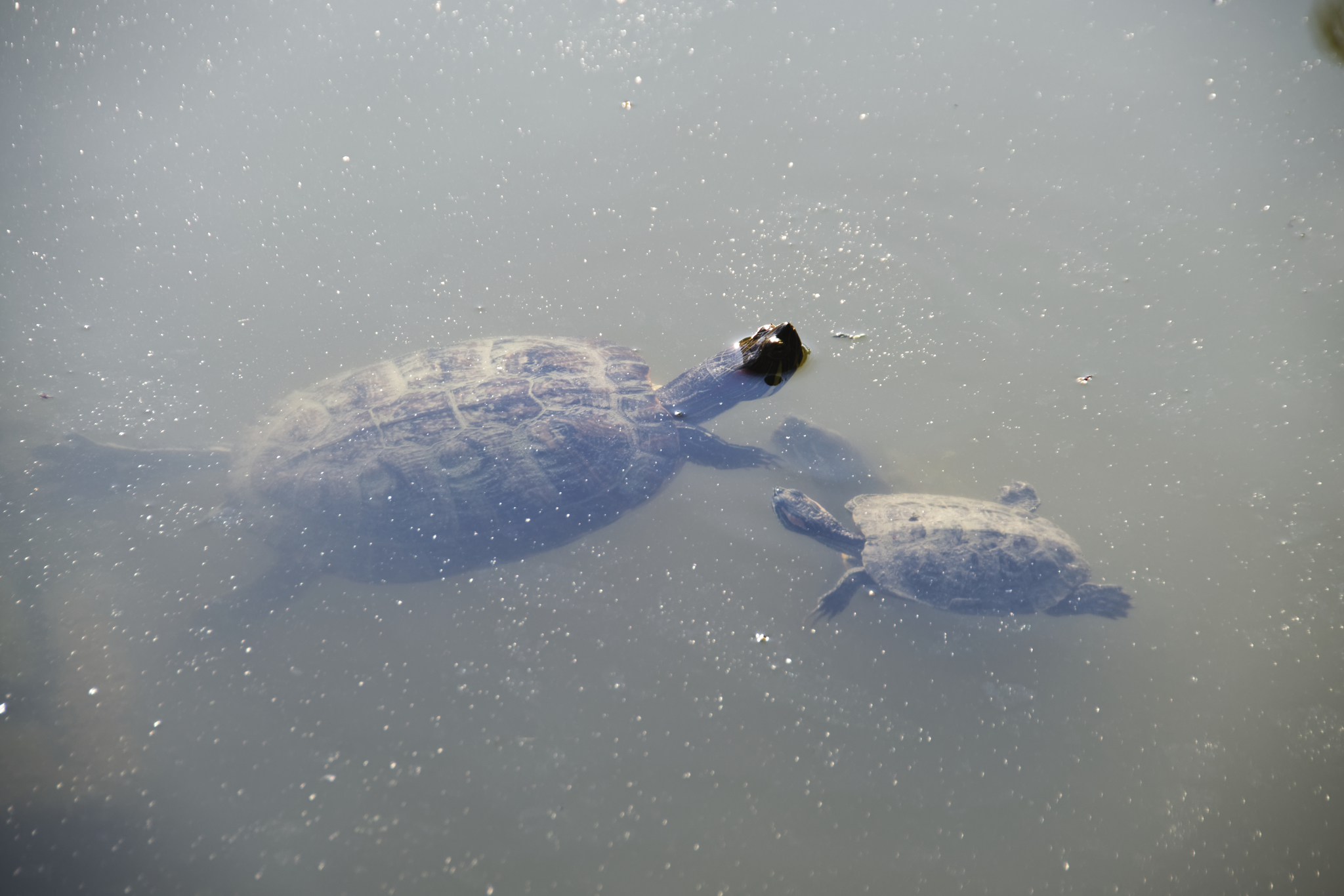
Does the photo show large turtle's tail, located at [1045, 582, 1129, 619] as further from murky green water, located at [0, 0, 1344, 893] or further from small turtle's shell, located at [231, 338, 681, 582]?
small turtle's shell, located at [231, 338, 681, 582]

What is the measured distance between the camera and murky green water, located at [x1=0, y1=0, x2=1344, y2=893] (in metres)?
2.58

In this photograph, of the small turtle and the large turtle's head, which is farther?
the large turtle's head

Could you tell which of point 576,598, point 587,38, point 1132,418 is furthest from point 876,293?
point 587,38


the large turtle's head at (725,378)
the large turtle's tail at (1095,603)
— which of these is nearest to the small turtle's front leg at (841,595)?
the large turtle's tail at (1095,603)

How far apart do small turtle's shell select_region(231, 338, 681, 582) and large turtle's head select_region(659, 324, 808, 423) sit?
31 cm

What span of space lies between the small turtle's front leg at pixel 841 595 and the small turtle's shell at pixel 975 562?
3.6 inches

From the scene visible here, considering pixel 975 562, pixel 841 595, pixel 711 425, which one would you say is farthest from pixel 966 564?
pixel 711 425

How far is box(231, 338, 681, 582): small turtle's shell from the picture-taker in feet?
10.4

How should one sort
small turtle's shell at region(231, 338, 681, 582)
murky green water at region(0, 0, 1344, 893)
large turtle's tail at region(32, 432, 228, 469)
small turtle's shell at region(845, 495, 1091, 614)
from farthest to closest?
large turtle's tail at region(32, 432, 228, 469)
small turtle's shell at region(231, 338, 681, 582)
small turtle's shell at region(845, 495, 1091, 614)
murky green water at region(0, 0, 1344, 893)

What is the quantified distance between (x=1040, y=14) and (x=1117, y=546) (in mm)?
5158

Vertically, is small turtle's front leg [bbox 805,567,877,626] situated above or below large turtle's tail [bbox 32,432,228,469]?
below

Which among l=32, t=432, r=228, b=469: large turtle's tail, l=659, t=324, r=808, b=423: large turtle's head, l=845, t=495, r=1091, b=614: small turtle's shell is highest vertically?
l=32, t=432, r=228, b=469: large turtle's tail

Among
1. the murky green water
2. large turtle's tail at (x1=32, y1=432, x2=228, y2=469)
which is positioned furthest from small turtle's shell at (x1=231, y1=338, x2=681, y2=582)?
large turtle's tail at (x1=32, y1=432, x2=228, y2=469)

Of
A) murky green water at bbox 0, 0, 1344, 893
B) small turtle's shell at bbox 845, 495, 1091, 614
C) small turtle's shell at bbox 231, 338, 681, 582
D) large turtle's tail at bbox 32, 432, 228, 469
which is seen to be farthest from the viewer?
large turtle's tail at bbox 32, 432, 228, 469
